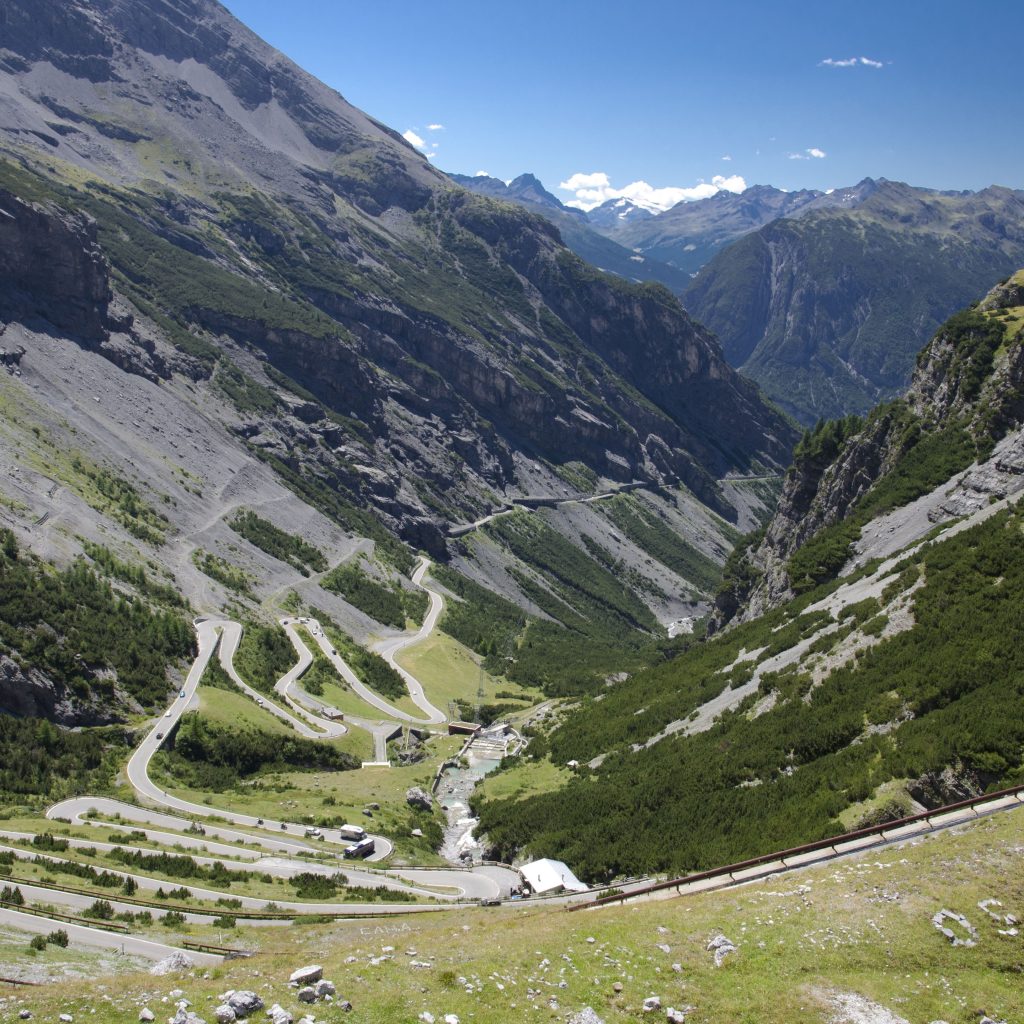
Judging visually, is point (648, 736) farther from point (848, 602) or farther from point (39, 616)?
point (39, 616)

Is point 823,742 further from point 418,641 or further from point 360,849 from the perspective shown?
point 418,641

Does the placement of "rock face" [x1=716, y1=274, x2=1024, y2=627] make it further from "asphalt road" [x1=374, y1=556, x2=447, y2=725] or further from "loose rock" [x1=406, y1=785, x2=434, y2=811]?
"loose rock" [x1=406, y1=785, x2=434, y2=811]

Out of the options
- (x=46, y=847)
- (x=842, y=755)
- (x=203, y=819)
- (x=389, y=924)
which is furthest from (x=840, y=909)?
(x=203, y=819)

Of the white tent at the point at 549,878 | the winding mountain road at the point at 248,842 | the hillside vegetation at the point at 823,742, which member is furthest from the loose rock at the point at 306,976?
the white tent at the point at 549,878

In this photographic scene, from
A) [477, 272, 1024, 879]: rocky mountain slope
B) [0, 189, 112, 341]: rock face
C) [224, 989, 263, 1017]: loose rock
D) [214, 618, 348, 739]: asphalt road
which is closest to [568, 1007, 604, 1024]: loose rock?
[224, 989, 263, 1017]: loose rock

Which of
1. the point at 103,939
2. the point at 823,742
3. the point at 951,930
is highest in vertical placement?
the point at 951,930

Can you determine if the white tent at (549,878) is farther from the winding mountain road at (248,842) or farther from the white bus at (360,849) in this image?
Answer: the white bus at (360,849)

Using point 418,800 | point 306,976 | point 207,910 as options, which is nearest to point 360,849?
point 418,800
